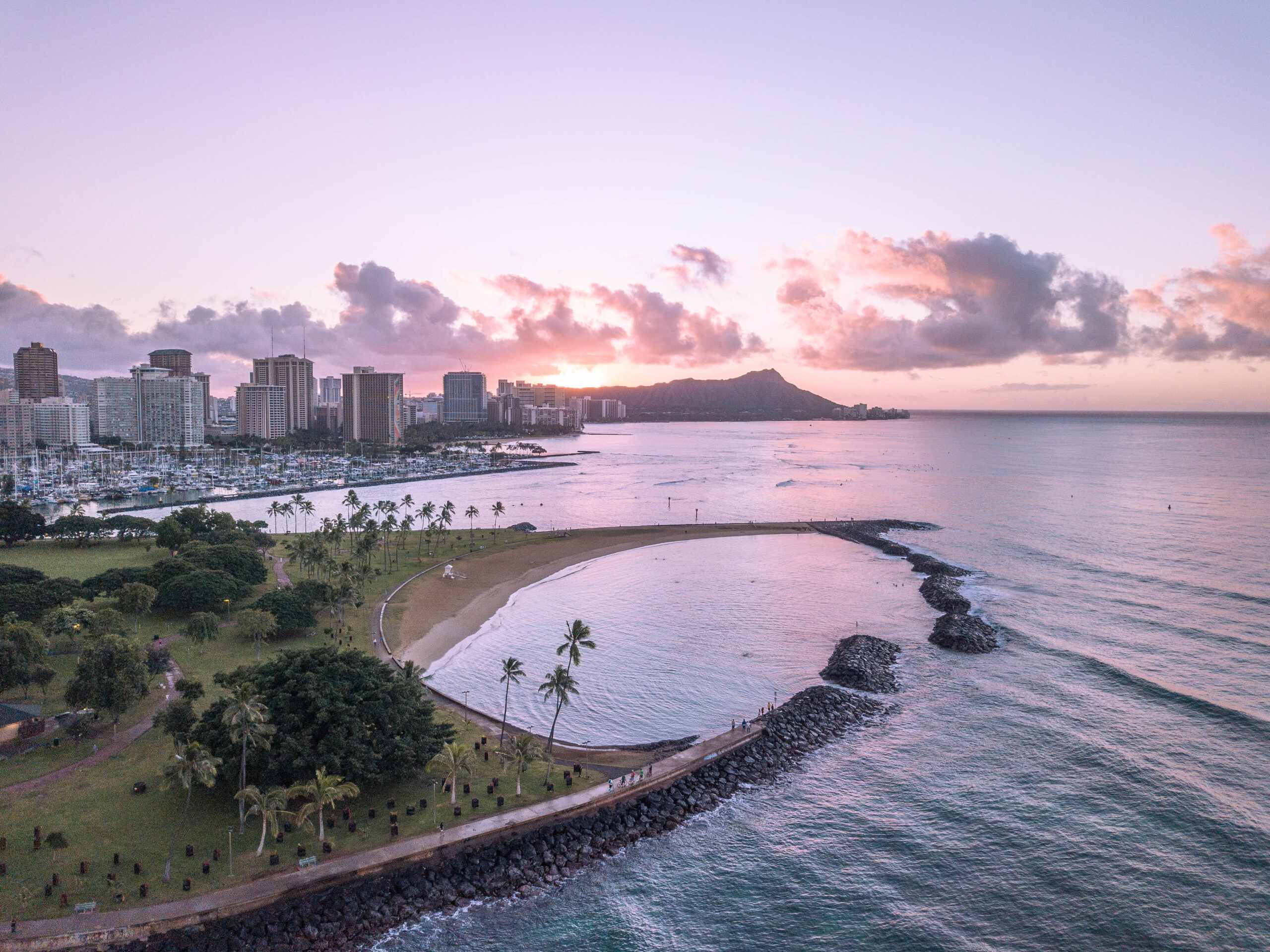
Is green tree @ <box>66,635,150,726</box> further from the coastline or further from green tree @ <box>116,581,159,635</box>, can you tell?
the coastline

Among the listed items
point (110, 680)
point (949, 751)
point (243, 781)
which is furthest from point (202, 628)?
point (949, 751)

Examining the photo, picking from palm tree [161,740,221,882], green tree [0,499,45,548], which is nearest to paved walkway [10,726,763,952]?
palm tree [161,740,221,882]

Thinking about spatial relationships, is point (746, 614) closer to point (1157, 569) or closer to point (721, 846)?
point (721, 846)

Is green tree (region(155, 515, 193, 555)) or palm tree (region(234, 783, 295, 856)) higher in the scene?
green tree (region(155, 515, 193, 555))

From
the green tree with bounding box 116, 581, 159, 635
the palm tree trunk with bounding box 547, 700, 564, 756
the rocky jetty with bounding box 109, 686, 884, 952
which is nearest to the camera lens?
the rocky jetty with bounding box 109, 686, 884, 952

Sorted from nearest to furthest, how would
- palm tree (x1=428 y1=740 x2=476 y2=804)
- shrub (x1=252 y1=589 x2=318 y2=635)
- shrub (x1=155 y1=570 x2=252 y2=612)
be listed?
palm tree (x1=428 y1=740 x2=476 y2=804), shrub (x1=252 y1=589 x2=318 y2=635), shrub (x1=155 y1=570 x2=252 y2=612)

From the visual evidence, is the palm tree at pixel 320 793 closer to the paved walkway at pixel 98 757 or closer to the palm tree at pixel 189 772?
the palm tree at pixel 189 772

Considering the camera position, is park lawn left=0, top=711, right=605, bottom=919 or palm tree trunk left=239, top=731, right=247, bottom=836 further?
palm tree trunk left=239, top=731, right=247, bottom=836

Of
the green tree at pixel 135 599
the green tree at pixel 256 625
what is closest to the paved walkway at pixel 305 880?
the green tree at pixel 256 625
